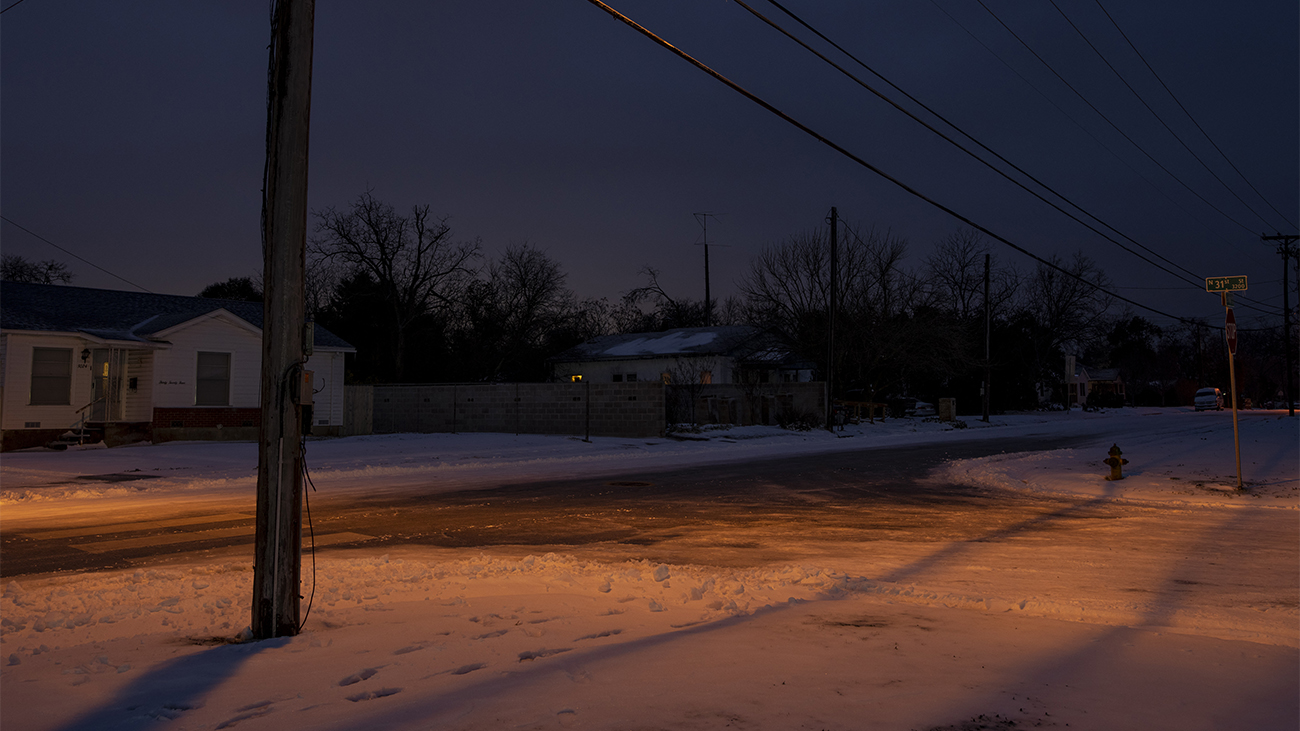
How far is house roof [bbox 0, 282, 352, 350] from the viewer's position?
79.9 ft

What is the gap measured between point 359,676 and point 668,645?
1.84 metres

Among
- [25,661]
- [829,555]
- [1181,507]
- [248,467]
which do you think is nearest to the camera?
[25,661]

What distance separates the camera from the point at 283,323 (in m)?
5.82

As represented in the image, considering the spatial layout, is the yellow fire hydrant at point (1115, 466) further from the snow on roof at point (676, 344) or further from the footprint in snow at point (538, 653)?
the snow on roof at point (676, 344)

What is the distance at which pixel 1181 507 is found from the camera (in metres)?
13.2

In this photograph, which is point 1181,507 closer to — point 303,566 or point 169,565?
point 303,566

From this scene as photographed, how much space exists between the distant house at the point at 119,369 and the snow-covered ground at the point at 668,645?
19521mm

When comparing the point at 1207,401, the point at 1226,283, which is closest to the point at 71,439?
the point at 1226,283

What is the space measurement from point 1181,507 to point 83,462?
22.5 m

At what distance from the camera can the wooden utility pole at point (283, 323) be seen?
5797mm

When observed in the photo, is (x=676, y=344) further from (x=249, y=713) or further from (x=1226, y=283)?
(x=249, y=713)

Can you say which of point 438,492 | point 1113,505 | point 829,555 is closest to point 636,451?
point 438,492

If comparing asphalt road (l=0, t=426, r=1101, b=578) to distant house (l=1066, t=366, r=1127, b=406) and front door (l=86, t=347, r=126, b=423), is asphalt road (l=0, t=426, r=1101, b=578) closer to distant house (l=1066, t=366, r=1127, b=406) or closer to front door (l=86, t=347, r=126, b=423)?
front door (l=86, t=347, r=126, b=423)

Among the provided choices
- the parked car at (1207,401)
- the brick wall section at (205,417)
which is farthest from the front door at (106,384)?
the parked car at (1207,401)
